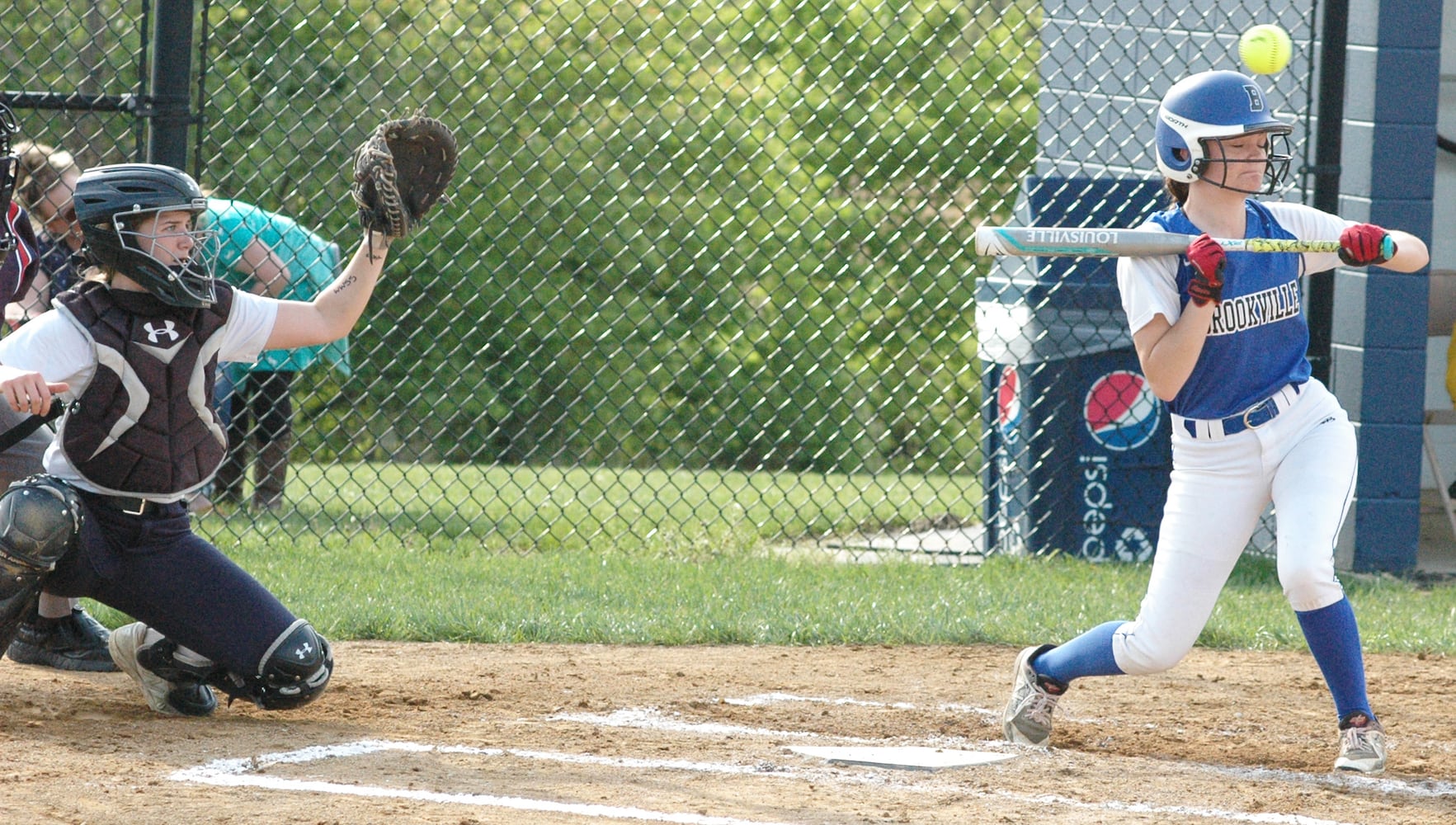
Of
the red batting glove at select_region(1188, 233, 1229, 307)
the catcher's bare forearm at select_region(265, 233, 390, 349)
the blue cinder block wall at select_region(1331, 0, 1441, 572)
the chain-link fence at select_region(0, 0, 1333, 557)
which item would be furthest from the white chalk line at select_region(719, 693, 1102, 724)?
the chain-link fence at select_region(0, 0, 1333, 557)

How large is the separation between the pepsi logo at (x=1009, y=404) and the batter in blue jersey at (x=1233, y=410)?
3019 millimetres

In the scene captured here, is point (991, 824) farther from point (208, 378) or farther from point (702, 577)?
point (702, 577)

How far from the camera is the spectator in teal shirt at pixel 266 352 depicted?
21.6 feet

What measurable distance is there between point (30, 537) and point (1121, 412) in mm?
4194

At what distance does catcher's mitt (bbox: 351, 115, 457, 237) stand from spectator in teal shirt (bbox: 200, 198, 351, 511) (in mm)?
2597

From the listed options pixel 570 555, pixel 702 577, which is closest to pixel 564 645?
pixel 702 577

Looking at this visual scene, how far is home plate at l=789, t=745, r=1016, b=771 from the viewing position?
3.36 metres

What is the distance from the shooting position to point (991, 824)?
114 inches

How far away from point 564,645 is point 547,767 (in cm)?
151

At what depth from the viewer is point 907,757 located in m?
3.43

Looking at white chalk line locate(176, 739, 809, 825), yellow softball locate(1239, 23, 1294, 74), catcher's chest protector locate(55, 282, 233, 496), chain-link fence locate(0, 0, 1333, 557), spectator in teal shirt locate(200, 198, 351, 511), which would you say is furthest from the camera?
chain-link fence locate(0, 0, 1333, 557)

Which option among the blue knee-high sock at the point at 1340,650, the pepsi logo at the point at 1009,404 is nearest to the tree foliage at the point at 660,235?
the pepsi logo at the point at 1009,404

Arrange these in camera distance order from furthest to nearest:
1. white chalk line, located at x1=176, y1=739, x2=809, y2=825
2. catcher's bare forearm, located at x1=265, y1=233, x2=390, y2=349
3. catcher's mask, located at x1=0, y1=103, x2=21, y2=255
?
catcher's mask, located at x1=0, y1=103, x2=21, y2=255, catcher's bare forearm, located at x1=265, y1=233, x2=390, y2=349, white chalk line, located at x1=176, y1=739, x2=809, y2=825

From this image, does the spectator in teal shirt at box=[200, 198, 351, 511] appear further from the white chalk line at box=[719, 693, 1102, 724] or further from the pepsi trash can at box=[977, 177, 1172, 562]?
the white chalk line at box=[719, 693, 1102, 724]
